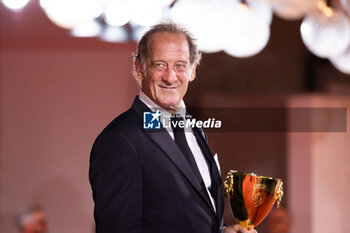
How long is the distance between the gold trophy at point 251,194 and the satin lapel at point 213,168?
0.9 inches

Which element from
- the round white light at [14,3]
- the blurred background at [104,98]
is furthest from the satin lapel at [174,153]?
the round white light at [14,3]

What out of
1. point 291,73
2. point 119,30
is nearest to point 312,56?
point 291,73

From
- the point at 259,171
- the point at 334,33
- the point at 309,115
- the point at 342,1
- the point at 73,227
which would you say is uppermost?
the point at 342,1

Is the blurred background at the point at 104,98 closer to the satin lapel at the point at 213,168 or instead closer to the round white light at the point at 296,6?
the round white light at the point at 296,6

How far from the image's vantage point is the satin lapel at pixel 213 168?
4.72 feet

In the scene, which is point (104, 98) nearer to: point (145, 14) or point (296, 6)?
point (145, 14)

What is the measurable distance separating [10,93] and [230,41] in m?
1.48

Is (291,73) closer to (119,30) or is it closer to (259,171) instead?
(259,171)

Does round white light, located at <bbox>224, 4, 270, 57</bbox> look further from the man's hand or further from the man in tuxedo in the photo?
the man's hand

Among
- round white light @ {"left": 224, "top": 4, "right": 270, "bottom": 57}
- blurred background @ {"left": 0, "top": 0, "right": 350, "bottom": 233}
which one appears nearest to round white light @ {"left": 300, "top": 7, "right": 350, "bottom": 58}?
blurred background @ {"left": 0, "top": 0, "right": 350, "bottom": 233}

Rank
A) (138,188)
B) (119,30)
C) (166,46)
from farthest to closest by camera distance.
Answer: (119,30) → (166,46) → (138,188)

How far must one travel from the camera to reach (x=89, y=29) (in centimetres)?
347

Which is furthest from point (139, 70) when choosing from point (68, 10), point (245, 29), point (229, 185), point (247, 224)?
point (245, 29)

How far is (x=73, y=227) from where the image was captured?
377cm
